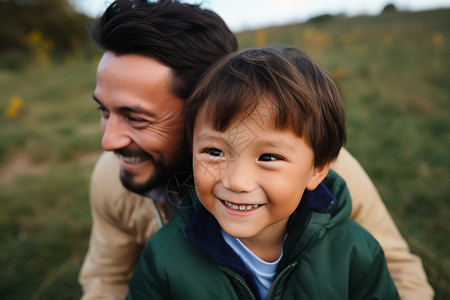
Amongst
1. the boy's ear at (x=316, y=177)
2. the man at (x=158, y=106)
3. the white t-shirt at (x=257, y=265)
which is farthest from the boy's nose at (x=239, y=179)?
the man at (x=158, y=106)

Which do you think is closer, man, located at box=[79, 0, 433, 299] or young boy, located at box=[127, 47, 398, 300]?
young boy, located at box=[127, 47, 398, 300]

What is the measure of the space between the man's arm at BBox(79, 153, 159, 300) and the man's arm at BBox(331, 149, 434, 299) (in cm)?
119

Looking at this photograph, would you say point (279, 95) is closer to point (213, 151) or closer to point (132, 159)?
point (213, 151)

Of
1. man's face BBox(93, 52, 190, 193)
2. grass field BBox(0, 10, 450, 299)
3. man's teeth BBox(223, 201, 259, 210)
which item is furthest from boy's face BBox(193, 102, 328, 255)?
grass field BBox(0, 10, 450, 299)

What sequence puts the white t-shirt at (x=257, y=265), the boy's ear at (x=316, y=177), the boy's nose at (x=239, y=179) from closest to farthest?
the boy's nose at (x=239, y=179) → the boy's ear at (x=316, y=177) → the white t-shirt at (x=257, y=265)

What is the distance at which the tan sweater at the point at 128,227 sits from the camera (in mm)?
1685

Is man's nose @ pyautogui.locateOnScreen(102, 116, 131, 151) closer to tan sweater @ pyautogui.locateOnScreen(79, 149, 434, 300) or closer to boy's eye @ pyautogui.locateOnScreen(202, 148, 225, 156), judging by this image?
tan sweater @ pyautogui.locateOnScreen(79, 149, 434, 300)

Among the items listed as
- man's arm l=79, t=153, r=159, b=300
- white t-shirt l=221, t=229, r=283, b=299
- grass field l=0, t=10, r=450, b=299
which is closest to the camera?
white t-shirt l=221, t=229, r=283, b=299

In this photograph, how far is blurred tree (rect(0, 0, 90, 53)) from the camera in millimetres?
12469

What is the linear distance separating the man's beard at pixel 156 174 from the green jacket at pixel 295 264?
386 mm

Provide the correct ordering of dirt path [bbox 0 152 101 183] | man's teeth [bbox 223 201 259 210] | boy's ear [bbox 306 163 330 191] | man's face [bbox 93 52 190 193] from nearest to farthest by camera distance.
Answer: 1. man's teeth [bbox 223 201 259 210]
2. boy's ear [bbox 306 163 330 191]
3. man's face [bbox 93 52 190 193]
4. dirt path [bbox 0 152 101 183]

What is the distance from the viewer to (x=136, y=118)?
5.29ft

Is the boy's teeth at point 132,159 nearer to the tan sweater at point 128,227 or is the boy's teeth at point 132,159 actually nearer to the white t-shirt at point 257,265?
the tan sweater at point 128,227

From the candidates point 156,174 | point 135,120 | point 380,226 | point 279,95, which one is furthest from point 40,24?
point 380,226
